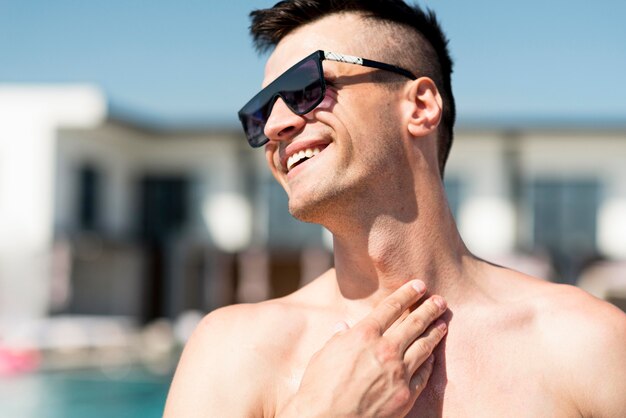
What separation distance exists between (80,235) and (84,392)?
24.4ft

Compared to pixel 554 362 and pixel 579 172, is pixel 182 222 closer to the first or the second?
pixel 579 172

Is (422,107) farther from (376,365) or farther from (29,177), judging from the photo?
(29,177)

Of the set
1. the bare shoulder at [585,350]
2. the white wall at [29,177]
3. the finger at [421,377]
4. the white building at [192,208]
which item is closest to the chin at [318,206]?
the finger at [421,377]

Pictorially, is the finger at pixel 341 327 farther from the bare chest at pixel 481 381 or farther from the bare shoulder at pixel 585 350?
the bare shoulder at pixel 585 350

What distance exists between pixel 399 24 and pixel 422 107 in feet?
0.80

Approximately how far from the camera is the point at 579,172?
74.8 ft

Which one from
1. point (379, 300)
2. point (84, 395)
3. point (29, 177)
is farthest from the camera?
point (29, 177)

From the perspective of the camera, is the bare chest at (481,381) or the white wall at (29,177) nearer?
the bare chest at (481,381)

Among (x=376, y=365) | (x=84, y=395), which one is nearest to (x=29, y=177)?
(x=84, y=395)

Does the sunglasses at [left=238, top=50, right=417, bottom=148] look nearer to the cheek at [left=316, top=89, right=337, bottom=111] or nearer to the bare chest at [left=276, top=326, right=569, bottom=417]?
the cheek at [left=316, top=89, right=337, bottom=111]

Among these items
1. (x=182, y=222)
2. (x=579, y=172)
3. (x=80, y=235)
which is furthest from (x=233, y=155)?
(x=579, y=172)

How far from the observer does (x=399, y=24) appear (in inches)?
90.6

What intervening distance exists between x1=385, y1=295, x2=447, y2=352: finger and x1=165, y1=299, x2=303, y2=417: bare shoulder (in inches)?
11.8

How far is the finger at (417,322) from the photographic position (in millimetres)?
2035
